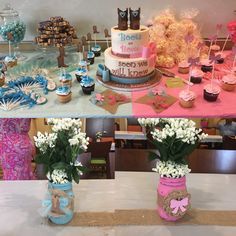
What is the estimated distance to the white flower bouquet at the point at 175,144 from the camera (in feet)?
4.15

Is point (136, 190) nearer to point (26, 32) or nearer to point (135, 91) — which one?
point (135, 91)

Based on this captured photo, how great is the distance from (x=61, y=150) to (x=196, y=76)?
52 centimetres

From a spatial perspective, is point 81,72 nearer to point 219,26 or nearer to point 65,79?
point 65,79

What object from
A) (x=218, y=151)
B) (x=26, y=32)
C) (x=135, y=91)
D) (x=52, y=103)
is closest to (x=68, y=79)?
(x=52, y=103)

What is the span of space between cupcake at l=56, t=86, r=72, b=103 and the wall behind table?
1.57ft

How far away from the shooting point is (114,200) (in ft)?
4.80

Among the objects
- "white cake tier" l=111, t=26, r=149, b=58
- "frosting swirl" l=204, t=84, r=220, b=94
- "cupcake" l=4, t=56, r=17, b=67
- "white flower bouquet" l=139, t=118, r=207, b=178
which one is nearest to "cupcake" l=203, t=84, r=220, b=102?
"frosting swirl" l=204, t=84, r=220, b=94

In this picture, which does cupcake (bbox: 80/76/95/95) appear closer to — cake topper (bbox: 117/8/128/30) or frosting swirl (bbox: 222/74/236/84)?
cake topper (bbox: 117/8/128/30)

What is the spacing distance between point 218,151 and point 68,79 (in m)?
0.76

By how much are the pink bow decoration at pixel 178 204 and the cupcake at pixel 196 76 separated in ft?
1.34

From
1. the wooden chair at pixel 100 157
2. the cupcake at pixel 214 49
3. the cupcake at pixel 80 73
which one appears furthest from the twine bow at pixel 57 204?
the cupcake at pixel 214 49

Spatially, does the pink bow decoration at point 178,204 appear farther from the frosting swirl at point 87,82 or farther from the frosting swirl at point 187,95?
the frosting swirl at point 87,82

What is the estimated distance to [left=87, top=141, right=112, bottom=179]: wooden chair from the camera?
157 centimetres

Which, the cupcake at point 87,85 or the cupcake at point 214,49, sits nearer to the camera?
the cupcake at point 87,85
